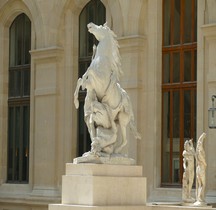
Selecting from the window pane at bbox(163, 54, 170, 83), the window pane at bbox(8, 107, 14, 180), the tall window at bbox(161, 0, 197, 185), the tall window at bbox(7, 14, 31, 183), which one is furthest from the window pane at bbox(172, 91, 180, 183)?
the window pane at bbox(8, 107, 14, 180)

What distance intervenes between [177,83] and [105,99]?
9.22 m

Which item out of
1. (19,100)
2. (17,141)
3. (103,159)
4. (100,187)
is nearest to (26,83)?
(19,100)

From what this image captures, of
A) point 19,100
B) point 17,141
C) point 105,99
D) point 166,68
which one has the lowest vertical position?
point 17,141

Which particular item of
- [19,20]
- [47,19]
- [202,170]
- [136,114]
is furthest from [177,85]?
[19,20]

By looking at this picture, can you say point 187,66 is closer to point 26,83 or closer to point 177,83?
point 177,83

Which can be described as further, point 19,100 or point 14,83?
point 14,83

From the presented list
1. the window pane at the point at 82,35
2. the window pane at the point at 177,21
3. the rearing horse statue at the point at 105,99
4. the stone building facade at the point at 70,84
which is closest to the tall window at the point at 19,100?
the stone building facade at the point at 70,84

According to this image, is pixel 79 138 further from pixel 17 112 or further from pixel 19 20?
pixel 19 20

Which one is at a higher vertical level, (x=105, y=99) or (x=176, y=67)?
(x=176, y=67)

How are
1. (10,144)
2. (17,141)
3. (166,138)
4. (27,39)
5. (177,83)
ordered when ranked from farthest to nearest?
(10,144), (17,141), (27,39), (166,138), (177,83)

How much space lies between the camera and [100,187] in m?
20.3

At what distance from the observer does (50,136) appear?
3481 cm

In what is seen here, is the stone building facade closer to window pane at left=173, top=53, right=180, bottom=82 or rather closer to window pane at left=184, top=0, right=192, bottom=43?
window pane at left=173, top=53, right=180, bottom=82

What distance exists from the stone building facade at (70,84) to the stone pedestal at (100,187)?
7396mm
